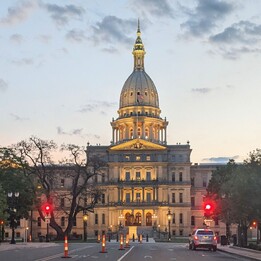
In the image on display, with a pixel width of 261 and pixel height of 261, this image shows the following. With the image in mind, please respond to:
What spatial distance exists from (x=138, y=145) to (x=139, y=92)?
75.0 feet

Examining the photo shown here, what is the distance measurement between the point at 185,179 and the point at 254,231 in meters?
21.0

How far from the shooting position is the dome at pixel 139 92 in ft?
582

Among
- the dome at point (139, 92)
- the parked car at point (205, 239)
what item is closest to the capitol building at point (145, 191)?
the dome at point (139, 92)

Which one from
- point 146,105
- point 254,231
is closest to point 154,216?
point 254,231

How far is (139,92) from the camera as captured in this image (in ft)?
584

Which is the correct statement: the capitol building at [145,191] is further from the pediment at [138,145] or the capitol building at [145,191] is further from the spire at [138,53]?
the spire at [138,53]

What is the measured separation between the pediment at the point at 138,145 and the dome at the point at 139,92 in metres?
19.1

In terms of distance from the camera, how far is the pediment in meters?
160

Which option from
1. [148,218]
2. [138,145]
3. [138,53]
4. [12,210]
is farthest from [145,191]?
[12,210]

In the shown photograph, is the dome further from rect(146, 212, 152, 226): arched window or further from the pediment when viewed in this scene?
rect(146, 212, 152, 226): arched window

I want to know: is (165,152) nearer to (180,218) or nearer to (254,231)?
(180,218)

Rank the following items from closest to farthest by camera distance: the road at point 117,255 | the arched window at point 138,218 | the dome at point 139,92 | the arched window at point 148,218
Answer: the road at point 117,255 → the arched window at point 148,218 → the arched window at point 138,218 → the dome at point 139,92

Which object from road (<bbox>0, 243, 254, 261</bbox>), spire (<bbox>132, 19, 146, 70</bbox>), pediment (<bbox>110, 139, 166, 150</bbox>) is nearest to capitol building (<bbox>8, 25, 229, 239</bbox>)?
pediment (<bbox>110, 139, 166, 150</bbox>)

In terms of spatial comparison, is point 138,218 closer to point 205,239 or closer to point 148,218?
point 148,218
